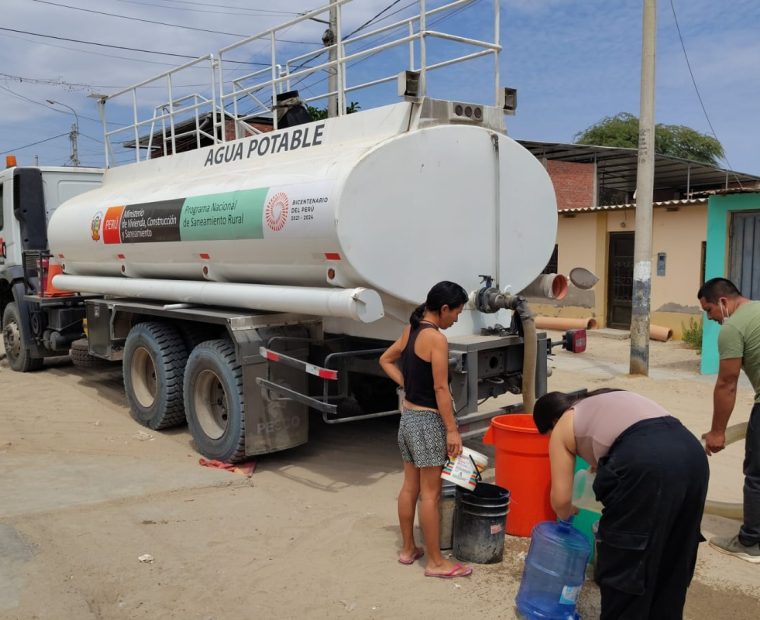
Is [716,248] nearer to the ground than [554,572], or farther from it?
farther from it

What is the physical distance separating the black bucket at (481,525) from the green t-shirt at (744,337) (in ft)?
5.24

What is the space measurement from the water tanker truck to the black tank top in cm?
99

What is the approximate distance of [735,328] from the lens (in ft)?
13.6

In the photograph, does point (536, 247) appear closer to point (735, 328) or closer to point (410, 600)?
point (735, 328)

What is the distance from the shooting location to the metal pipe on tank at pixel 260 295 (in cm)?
496

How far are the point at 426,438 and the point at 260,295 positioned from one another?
7.86ft

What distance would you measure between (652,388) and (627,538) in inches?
276

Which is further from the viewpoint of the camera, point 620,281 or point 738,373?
point 620,281

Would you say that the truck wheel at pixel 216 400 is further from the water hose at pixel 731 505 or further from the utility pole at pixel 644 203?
the utility pole at pixel 644 203

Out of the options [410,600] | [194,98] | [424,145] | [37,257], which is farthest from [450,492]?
[37,257]

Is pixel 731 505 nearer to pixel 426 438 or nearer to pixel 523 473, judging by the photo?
pixel 523 473

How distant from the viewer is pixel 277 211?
5.54 metres

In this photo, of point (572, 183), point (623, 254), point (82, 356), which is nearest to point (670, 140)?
point (572, 183)

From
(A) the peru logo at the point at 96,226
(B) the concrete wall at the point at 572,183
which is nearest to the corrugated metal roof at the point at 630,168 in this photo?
(B) the concrete wall at the point at 572,183
